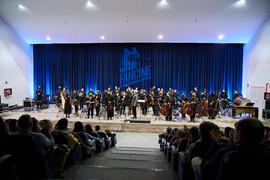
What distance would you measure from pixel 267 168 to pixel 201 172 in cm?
62

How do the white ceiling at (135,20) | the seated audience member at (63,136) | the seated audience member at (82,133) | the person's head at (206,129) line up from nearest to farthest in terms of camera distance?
the person's head at (206,129) → the seated audience member at (63,136) → the seated audience member at (82,133) → the white ceiling at (135,20)

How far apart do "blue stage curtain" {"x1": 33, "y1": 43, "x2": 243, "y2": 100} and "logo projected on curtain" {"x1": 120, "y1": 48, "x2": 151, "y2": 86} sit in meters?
0.15

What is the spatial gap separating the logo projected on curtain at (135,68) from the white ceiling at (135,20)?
5.28 ft

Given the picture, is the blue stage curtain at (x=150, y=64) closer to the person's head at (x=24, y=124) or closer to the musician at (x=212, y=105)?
the musician at (x=212, y=105)

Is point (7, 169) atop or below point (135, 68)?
below

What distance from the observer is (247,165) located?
1.50 metres

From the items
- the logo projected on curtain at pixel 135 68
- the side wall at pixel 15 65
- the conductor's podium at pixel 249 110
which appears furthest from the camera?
the logo projected on curtain at pixel 135 68

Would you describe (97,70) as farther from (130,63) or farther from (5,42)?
(5,42)

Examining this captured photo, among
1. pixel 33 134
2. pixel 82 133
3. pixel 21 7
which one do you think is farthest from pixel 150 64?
pixel 33 134

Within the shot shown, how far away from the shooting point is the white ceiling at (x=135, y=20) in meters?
11.3

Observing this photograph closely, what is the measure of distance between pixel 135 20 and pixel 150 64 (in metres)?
4.56

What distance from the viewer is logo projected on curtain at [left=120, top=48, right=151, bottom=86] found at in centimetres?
1667

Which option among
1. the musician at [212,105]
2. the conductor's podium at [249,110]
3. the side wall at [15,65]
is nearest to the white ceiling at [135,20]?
the side wall at [15,65]

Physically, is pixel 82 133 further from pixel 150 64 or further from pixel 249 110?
pixel 150 64
